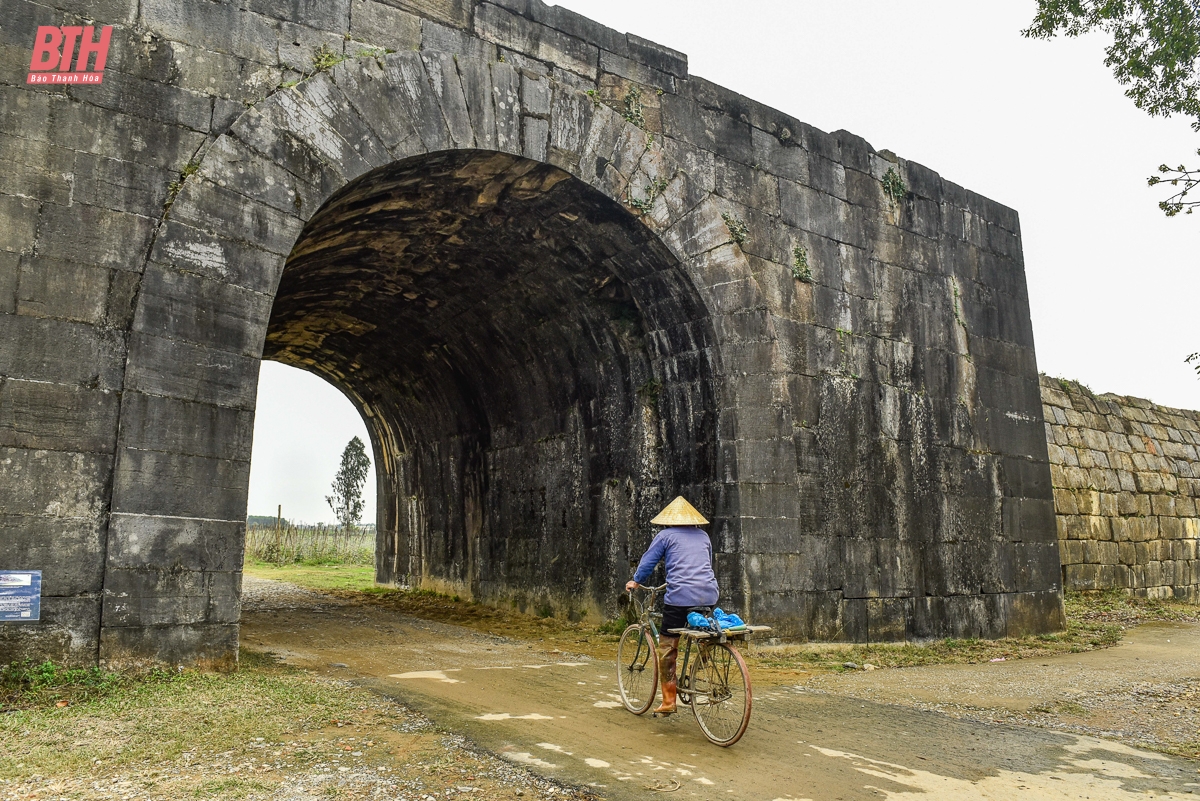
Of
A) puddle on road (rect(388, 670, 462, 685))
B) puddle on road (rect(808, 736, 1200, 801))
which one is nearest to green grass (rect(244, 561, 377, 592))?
puddle on road (rect(388, 670, 462, 685))

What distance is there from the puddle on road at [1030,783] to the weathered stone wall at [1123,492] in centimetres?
1024

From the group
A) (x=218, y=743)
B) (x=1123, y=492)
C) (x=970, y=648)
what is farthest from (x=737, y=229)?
(x=1123, y=492)

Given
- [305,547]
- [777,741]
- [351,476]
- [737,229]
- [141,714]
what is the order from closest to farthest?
[141,714]
[777,741]
[737,229]
[305,547]
[351,476]

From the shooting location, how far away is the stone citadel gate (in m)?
5.55

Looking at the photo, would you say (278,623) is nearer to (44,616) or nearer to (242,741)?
(44,616)

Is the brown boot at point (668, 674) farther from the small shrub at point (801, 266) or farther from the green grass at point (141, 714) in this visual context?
the small shrub at point (801, 266)

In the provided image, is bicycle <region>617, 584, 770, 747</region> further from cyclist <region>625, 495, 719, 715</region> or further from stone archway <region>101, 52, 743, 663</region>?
stone archway <region>101, 52, 743, 663</region>

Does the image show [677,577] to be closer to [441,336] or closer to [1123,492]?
[441,336]

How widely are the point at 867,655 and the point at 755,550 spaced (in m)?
1.65

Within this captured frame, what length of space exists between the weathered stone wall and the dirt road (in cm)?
763

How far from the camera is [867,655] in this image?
8469mm

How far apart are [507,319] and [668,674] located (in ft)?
19.2

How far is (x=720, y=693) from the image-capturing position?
16.1ft

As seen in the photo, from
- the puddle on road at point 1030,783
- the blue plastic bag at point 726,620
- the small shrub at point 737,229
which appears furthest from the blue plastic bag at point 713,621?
the small shrub at point 737,229
